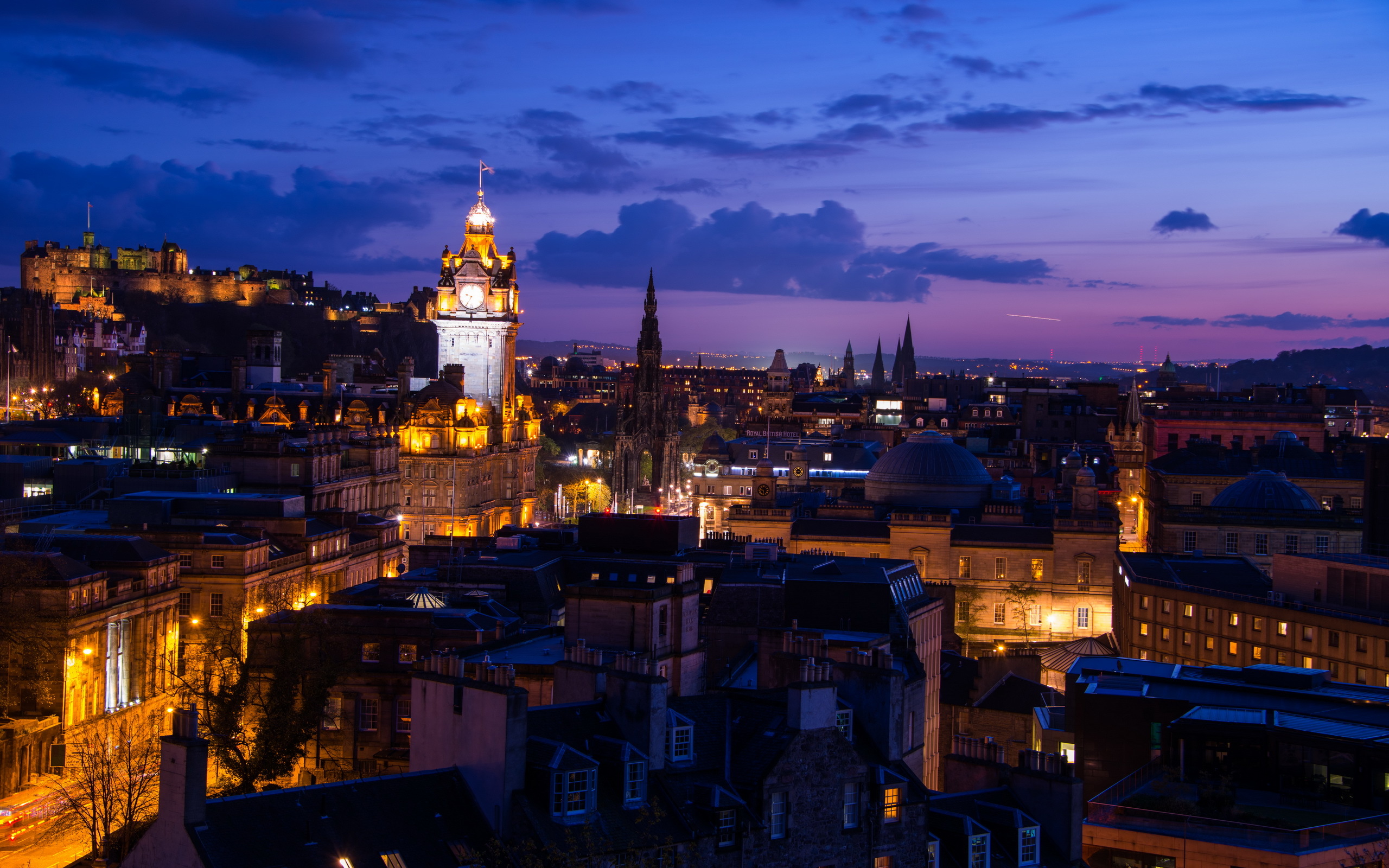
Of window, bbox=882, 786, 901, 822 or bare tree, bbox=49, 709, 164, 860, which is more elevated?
window, bbox=882, 786, 901, 822

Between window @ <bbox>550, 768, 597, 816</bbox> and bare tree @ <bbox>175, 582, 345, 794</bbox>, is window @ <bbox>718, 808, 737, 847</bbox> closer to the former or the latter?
window @ <bbox>550, 768, 597, 816</bbox>

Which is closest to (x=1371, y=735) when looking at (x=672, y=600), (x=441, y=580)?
(x=672, y=600)

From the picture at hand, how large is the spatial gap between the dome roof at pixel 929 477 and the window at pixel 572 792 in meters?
78.3

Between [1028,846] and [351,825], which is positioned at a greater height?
[351,825]

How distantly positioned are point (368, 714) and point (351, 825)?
24.5 meters

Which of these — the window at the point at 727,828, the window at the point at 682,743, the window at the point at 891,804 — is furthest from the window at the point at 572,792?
the window at the point at 891,804

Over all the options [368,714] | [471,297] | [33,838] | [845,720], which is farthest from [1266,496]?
[33,838]

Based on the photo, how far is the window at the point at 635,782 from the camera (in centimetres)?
2853

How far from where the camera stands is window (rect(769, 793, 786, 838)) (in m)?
29.8

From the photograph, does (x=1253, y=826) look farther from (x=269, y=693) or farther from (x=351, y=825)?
(x=269, y=693)

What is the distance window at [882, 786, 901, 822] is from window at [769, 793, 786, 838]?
2372 mm

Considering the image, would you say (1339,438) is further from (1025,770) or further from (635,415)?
(1025,770)

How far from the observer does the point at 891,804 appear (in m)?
31.1

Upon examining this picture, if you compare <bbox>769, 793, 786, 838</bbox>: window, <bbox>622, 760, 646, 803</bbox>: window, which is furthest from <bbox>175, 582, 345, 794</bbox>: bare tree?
<bbox>769, 793, 786, 838</bbox>: window
